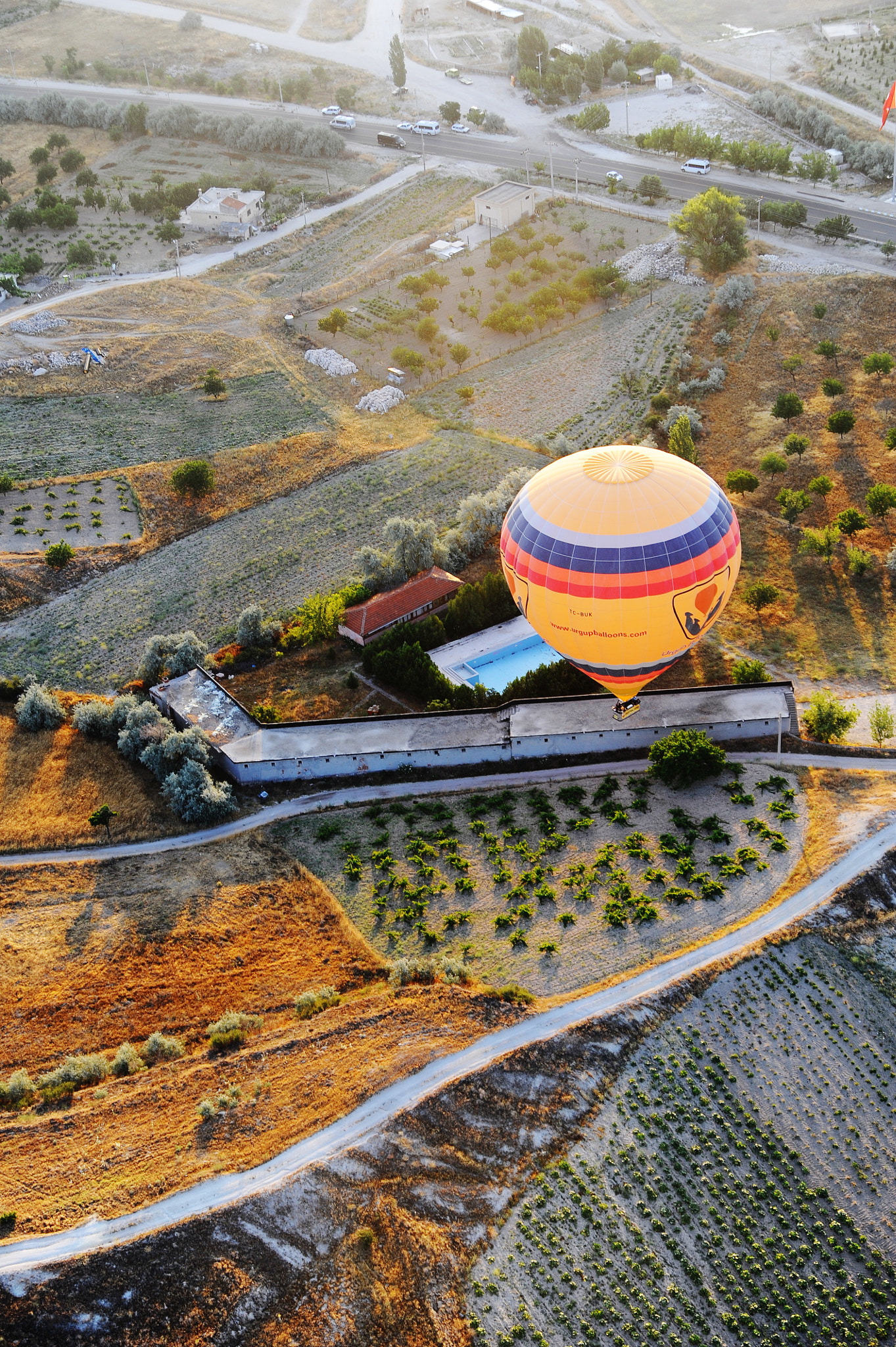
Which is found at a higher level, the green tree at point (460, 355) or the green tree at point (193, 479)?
the green tree at point (460, 355)

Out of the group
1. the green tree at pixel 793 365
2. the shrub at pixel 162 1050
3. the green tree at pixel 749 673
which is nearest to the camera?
the shrub at pixel 162 1050

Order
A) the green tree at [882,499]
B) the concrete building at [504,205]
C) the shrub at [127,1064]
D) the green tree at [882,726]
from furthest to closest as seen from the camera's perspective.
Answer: the concrete building at [504,205]
the green tree at [882,499]
the green tree at [882,726]
the shrub at [127,1064]

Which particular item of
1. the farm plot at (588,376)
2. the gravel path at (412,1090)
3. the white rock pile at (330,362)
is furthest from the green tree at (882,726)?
the white rock pile at (330,362)

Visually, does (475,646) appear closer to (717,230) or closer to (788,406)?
(788,406)

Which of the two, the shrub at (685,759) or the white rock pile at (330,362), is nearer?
the shrub at (685,759)

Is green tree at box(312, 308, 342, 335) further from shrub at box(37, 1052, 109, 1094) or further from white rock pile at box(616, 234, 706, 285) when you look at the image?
shrub at box(37, 1052, 109, 1094)

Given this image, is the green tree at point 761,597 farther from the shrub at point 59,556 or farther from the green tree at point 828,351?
the shrub at point 59,556

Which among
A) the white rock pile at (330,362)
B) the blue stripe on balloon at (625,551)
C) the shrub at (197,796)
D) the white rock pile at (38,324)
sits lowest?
the shrub at (197,796)

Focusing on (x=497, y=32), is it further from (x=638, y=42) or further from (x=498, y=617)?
(x=498, y=617)
